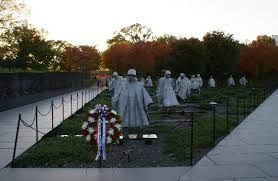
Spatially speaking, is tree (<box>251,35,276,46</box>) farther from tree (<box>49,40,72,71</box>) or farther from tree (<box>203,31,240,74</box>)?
tree (<box>49,40,72,71</box>)

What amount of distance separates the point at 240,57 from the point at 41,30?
2709cm

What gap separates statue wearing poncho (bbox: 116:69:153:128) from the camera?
481 inches

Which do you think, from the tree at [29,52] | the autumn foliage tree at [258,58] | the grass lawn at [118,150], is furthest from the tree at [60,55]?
the grass lawn at [118,150]

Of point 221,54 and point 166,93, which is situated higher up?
point 221,54

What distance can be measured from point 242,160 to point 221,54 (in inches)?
2223

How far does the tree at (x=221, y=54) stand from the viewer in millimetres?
64188

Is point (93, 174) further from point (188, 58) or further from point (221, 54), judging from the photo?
point (221, 54)

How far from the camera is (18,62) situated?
50719mm

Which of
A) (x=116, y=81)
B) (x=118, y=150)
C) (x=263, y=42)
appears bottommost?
(x=118, y=150)

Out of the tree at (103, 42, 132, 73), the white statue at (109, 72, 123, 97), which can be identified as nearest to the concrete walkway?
the white statue at (109, 72, 123, 97)

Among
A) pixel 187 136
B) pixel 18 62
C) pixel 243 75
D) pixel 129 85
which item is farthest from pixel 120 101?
pixel 243 75

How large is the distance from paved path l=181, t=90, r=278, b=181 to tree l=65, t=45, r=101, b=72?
76.1 m

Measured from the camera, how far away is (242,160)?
9312 millimetres

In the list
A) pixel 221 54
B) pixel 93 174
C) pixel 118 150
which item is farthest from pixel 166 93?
pixel 221 54
